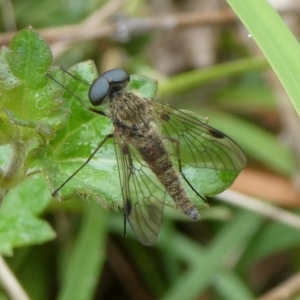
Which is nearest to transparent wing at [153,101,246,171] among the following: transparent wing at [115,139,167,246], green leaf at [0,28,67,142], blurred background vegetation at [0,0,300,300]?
transparent wing at [115,139,167,246]

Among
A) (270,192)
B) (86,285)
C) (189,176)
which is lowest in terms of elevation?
(270,192)

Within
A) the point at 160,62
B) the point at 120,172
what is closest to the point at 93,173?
the point at 120,172

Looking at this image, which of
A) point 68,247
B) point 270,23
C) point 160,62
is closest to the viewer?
point 270,23

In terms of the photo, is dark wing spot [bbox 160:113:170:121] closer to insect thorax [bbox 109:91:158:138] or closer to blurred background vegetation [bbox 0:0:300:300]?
insect thorax [bbox 109:91:158:138]

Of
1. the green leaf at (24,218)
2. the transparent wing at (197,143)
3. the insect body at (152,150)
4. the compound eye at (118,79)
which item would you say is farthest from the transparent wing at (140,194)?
the green leaf at (24,218)

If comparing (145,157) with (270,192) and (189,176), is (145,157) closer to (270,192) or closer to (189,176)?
(189,176)

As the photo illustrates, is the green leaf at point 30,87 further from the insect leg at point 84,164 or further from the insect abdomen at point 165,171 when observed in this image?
the insect abdomen at point 165,171

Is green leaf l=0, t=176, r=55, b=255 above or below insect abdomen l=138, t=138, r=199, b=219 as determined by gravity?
above

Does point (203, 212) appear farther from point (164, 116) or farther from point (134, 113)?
point (134, 113)
